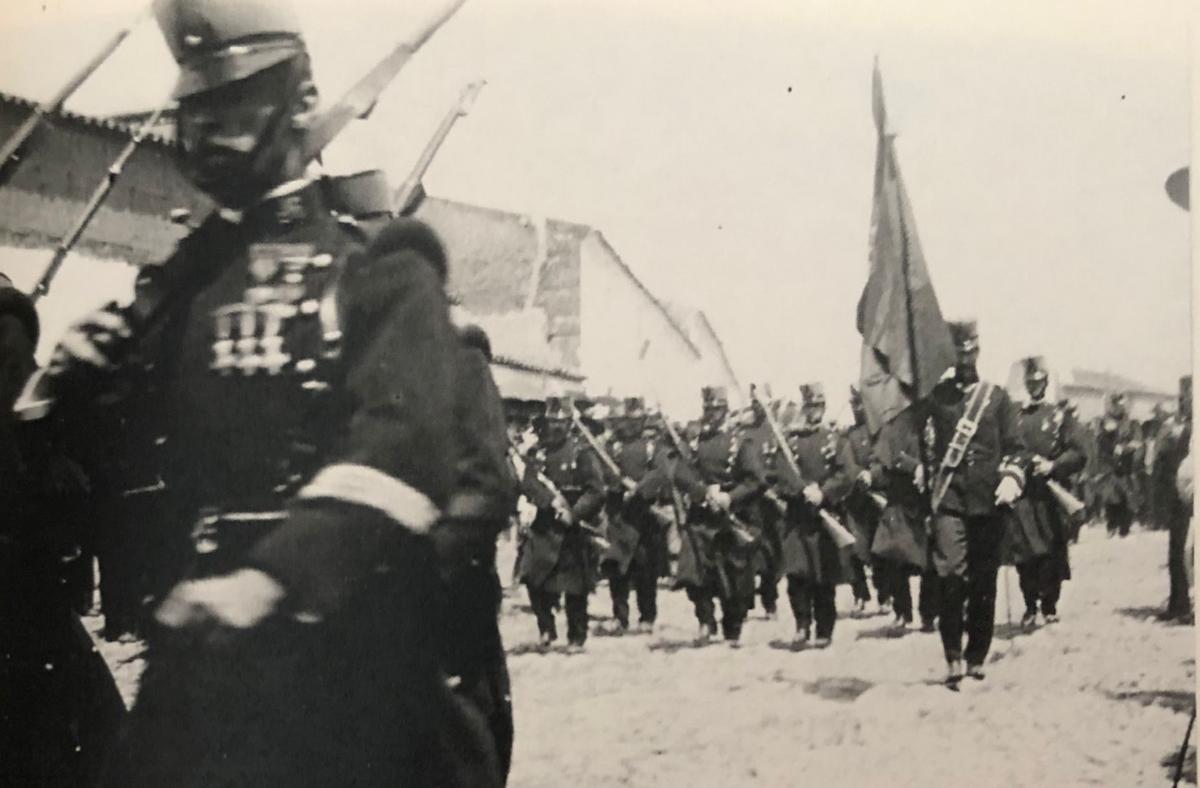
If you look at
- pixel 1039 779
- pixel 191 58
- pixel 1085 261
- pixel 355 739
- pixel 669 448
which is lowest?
pixel 1039 779

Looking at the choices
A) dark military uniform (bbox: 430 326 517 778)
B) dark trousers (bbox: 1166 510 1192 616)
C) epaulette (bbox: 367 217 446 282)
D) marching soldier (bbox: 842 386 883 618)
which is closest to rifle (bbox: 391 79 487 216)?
epaulette (bbox: 367 217 446 282)

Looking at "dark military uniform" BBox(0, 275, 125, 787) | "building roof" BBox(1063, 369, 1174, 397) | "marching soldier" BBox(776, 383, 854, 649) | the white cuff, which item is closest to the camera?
the white cuff

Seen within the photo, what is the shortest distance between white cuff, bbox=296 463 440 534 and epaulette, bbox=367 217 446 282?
339 mm

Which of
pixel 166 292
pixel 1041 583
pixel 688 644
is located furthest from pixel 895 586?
pixel 166 292

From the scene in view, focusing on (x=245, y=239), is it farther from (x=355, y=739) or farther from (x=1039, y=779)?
(x=1039, y=779)

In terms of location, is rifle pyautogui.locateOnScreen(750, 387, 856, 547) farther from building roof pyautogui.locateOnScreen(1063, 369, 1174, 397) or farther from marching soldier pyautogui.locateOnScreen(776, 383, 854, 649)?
building roof pyautogui.locateOnScreen(1063, 369, 1174, 397)

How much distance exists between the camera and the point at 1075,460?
2195 mm

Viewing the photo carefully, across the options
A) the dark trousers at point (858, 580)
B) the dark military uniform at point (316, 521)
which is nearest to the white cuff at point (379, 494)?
the dark military uniform at point (316, 521)

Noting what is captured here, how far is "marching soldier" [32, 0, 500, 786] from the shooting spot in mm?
1854

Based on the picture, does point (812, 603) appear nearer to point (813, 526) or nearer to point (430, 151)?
point (813, 526)

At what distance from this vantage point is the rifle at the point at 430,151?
2014mm

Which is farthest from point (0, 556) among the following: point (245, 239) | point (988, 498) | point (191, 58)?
point (988, 498)

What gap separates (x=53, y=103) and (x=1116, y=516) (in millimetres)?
1907

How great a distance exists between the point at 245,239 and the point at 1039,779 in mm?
1581
